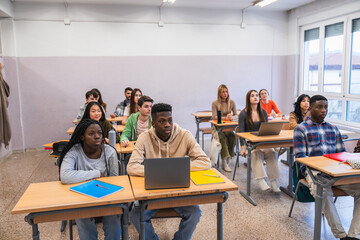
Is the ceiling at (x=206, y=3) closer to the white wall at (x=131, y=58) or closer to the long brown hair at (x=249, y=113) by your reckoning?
the white wall at (x=131, y=58)

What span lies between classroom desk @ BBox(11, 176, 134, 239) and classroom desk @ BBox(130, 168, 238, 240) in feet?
0.28

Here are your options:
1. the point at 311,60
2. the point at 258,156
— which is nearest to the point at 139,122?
the point at 258,156

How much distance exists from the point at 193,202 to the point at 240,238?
98cm

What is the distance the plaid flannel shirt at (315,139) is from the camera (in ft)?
9.02

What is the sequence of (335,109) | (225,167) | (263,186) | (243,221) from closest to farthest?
1. (243,221)
2. (263,186)
3. (225,167)
4. (335,109)

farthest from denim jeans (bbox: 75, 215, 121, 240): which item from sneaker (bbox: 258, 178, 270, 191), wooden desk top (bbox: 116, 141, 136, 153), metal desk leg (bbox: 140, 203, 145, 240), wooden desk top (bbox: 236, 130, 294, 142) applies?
sneaker (bbox: 258, 178, 270, 191)

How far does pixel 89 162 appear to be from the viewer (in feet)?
7.13

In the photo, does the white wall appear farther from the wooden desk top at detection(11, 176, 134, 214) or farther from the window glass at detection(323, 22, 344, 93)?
the wooden desk top at detection(11, 176, 134, 214)

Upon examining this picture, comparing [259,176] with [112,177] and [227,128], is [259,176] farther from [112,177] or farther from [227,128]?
[112,177]

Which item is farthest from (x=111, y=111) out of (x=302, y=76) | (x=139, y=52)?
(x=302, y=76)

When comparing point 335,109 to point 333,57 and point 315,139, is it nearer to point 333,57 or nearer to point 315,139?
point 333,57

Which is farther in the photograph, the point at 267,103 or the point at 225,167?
the point at 267,103

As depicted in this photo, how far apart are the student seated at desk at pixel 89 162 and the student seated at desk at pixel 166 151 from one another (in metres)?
0.16

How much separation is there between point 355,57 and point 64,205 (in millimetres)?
5634
